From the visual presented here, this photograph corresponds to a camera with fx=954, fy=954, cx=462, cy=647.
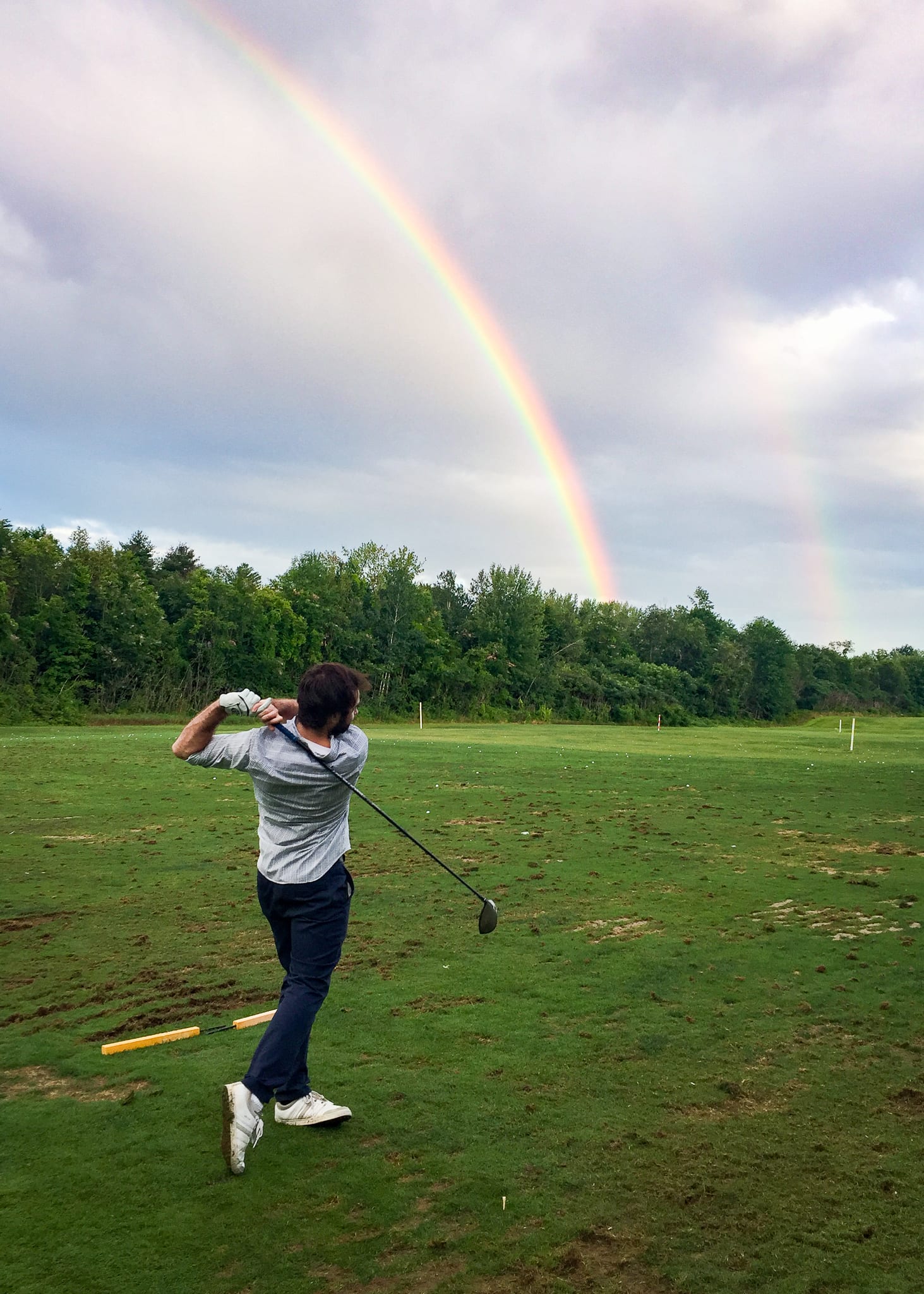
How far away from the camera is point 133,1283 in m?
3.19

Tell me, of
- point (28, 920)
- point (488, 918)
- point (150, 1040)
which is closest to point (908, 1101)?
point (488, 918)

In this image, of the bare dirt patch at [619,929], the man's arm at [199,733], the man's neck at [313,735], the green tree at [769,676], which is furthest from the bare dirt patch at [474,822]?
the green tree at [769,676]

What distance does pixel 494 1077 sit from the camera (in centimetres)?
495

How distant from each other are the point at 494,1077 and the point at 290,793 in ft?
6.17

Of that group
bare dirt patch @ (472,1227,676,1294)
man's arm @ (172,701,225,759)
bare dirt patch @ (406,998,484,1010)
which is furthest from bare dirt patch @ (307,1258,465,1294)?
bare dirt patch @ (406,998,484,1010)

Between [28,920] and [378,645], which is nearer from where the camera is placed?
[28,920]

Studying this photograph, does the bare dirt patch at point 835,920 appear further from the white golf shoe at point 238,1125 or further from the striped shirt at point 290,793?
the white golf shoe at point 238,1125

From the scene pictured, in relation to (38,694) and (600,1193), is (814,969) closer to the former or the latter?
(600,1193)

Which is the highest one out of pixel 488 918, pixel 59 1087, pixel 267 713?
pixel 267 713

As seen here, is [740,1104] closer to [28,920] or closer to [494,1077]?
[494,1077]

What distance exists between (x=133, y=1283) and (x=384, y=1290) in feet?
2.75

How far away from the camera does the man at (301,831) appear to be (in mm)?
4391

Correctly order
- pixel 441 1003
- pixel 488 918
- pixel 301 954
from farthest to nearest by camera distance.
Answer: pixel 441 1003 < pixel 488 918 < pixel 301 954

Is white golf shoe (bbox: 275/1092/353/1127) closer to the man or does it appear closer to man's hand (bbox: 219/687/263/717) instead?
the man
